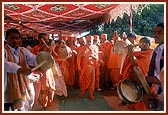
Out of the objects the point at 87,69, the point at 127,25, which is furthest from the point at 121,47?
the point at 127,25

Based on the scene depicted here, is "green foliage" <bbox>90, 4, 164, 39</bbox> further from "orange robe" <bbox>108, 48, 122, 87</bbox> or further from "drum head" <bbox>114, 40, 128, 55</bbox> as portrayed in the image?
"drum head" <bbox>114, 40, 128, 55</bbox>

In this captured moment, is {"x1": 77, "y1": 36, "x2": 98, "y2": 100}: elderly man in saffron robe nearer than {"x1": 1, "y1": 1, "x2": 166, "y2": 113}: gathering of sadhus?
No

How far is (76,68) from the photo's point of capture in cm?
709

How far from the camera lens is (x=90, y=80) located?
20.7 feet

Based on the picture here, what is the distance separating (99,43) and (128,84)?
3306 mm

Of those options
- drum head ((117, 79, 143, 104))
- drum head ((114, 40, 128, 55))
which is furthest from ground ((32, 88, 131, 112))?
drum head ((117, 79, 143, 104))

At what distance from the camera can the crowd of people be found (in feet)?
11.6

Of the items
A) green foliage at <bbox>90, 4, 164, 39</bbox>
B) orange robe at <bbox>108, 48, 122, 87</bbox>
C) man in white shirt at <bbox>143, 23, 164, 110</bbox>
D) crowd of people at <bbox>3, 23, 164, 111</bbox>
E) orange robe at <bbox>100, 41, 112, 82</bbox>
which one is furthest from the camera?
green foliage at <bbox>90, 4, 164, 39</bbox>

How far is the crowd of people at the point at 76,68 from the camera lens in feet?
11.6

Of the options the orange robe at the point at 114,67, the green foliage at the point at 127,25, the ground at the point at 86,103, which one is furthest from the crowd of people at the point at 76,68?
the green foliage at the point at 127,25

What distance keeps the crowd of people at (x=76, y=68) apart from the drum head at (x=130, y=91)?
0.09 m

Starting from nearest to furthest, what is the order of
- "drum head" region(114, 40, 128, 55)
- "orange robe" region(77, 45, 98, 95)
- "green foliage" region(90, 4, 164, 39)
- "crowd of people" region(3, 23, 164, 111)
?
"crowd of people" region(3, 23, 164, 111) → "drum head" region(114, 40, 128, 55) → "orange robe" region(77, 45, 98, 95) → "green foliage" region(90, 4, 164, 39)

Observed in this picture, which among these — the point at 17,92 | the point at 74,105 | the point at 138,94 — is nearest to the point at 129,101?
the point at 138,94

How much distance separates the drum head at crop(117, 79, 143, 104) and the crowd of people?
0.31ft
